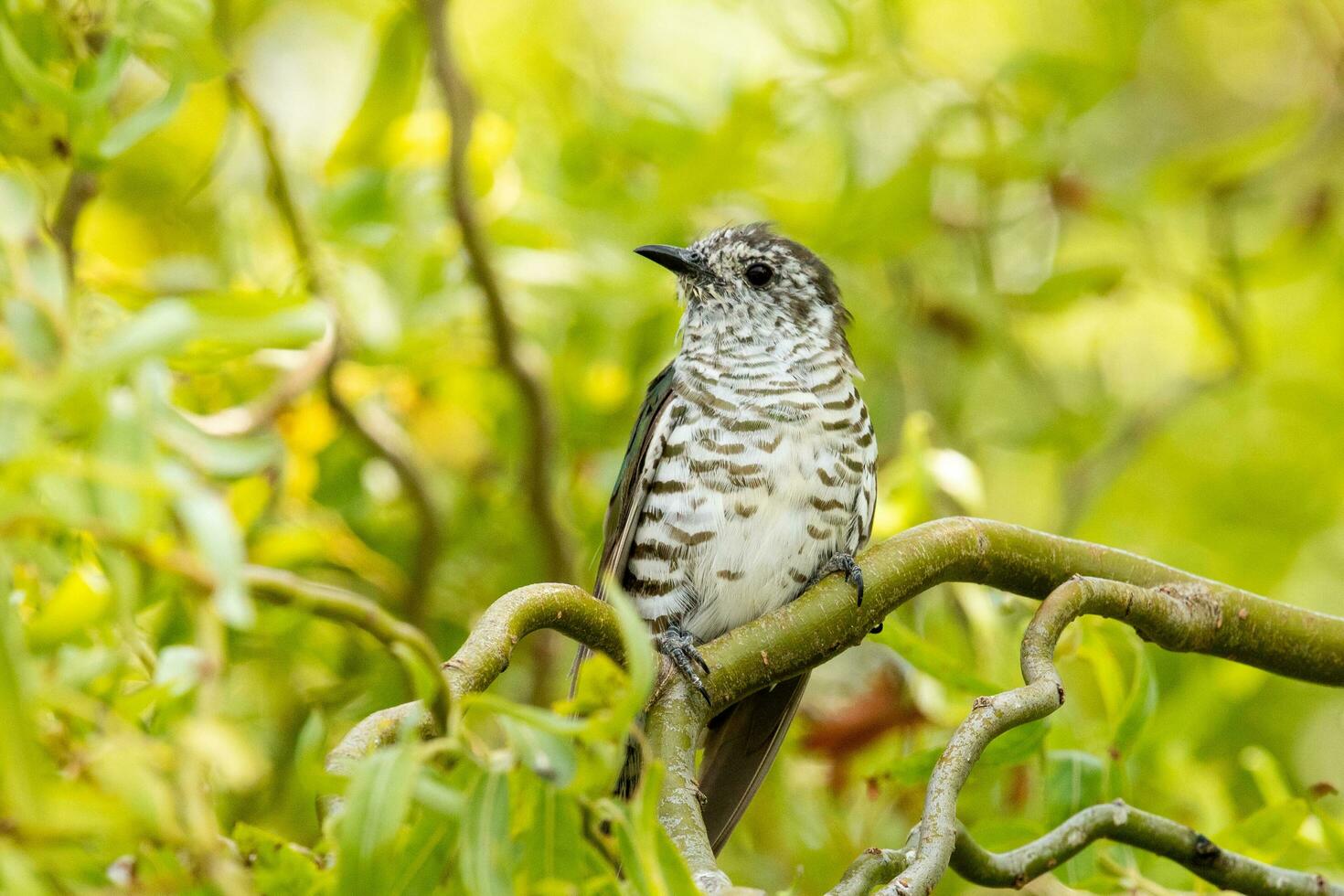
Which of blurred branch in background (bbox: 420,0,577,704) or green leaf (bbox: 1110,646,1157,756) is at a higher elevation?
blurred branch in background (bbox: 420,0,577,704)

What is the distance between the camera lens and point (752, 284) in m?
4.29

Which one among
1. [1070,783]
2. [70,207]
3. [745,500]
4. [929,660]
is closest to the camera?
[1070,783]

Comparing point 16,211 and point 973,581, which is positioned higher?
point 16,211

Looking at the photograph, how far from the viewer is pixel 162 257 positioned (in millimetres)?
5270

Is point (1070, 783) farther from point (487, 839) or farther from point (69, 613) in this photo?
point (69, 613)

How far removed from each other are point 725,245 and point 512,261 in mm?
Result: 654

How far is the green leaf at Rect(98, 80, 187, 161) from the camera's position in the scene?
7.47ft

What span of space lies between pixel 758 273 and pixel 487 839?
3.07m

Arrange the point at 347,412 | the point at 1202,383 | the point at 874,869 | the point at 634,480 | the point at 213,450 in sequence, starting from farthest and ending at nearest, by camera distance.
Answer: the point at 1202,383 → the point at 347,412 → the point at 634,480 → the point at 874,869 → the point at 213,450

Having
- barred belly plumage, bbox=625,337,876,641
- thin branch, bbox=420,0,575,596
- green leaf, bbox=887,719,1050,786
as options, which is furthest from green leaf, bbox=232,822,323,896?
thin branch, bbox=420,0,575,596

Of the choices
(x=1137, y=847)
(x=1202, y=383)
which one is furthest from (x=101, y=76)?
(x=1202, y=383)

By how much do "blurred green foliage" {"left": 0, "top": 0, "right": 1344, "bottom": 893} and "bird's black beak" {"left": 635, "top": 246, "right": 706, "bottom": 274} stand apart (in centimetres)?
14

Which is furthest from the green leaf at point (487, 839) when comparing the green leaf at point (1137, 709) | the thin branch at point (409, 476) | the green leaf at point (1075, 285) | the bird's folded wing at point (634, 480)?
the green leaf at point (1075, 285)

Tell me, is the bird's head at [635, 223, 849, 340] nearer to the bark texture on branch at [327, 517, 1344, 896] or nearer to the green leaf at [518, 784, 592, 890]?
the bark texture on branch at [327, 517, 1344, 896]
